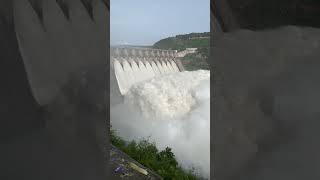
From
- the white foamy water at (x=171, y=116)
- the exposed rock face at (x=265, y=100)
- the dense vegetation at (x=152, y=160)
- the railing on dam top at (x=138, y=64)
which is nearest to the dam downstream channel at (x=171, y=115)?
the white foamy water at (x=171, y=116)

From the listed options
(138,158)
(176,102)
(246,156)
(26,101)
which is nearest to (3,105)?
(26,101)

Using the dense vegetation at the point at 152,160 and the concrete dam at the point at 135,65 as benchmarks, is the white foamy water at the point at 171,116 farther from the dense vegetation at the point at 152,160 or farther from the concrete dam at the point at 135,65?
the dense vegetation at the point at 152,160

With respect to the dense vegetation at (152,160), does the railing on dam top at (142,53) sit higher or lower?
higher

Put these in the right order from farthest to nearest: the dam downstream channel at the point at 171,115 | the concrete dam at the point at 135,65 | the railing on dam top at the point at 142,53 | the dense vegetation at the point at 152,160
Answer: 1. the railing on dam top at the point at 142,53
2. the concrete dam at the point at 135,65
3. the dam downstream channel at the point at 171,115
4. the dense vegetation at the point at 152,160

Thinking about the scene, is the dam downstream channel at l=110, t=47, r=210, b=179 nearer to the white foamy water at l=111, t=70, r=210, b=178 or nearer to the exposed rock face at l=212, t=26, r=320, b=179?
the white foamy water at l=111, t=70, r=210, b=178

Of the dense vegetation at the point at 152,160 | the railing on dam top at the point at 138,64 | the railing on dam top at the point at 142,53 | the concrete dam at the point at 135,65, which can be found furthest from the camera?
the railing on dam top at the point at 142,53

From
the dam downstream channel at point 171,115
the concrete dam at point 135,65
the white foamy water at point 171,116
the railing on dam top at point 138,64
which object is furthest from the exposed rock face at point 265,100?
the railing on dam top at point 138,64

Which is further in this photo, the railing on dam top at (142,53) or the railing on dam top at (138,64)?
the railing on dam top at (142,53)

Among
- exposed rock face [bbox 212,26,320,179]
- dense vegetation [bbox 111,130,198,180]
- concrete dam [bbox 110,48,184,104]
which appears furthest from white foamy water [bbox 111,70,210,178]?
exposed rock face [bbox 212,26,320,179]

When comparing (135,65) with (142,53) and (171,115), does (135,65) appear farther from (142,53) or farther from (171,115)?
(171,115)

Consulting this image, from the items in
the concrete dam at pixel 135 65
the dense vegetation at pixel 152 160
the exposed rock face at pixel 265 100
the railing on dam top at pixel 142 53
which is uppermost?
the railing on dam top at pixel 142 53
